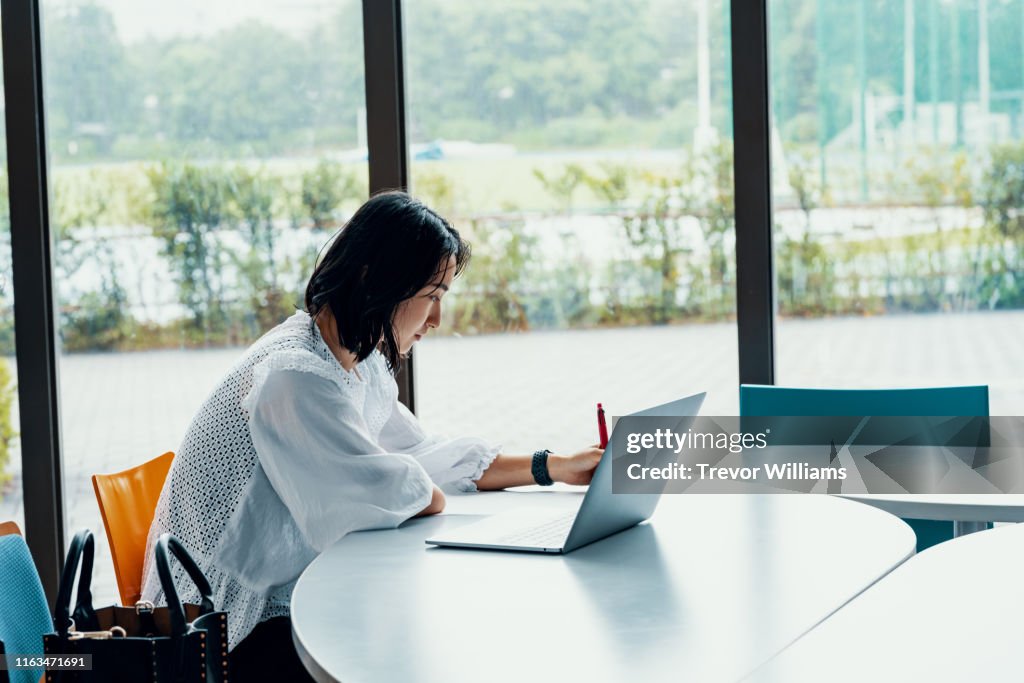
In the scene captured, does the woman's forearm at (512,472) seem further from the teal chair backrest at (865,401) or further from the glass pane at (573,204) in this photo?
the glass pane at (573,204)

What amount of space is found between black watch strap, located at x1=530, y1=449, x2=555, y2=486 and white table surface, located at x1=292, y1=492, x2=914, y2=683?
0.30 metres

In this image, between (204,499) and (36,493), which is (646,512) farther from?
(36,493)

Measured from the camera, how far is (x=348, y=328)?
2000 millimetres

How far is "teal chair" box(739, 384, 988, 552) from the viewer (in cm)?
244

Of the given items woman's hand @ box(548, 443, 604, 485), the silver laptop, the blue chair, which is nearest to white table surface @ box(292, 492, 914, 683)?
the silver laptop

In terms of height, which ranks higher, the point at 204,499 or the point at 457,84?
the point at 457,84

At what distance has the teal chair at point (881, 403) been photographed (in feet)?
8.01

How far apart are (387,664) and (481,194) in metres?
2.25

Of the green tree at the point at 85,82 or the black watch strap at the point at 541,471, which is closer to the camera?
the black watch strap at the point at 541,471

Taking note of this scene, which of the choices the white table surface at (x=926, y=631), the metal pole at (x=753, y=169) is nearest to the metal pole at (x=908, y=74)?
the metal pole at (x=753, y=169)

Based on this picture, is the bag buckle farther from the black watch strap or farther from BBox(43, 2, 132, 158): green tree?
BBox(43, 2, 132, 158): green tree

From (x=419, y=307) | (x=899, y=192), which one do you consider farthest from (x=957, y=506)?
(x=899, y=192)

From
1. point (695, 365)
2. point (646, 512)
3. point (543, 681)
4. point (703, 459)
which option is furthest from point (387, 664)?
point (695, 365)

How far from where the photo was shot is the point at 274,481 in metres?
1.86
